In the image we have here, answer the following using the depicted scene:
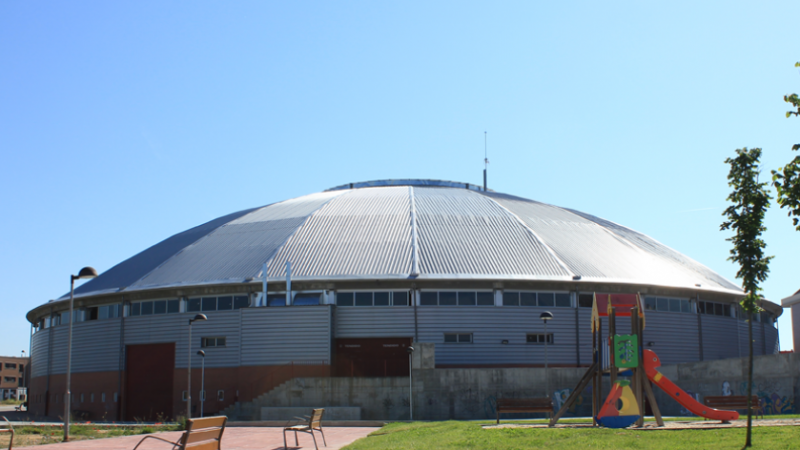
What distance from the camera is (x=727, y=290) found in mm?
46312

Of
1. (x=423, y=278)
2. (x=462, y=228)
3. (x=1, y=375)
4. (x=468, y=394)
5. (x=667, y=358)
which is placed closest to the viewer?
(x=468, y=394)

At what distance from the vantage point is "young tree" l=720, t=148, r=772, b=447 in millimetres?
16938

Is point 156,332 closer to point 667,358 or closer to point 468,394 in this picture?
point 468,394

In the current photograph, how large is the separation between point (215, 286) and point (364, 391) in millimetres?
11333

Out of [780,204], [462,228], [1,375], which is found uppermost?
[462,228]

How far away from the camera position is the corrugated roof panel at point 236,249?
42.7 m

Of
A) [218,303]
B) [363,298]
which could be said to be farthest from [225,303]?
[363,298]

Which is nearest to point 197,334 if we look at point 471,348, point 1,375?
point 471,348

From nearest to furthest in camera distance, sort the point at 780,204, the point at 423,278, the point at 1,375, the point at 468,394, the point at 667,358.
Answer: the point at 780,204, the point at 468,394, the point at 423,278, the point at 667,358, the point at 1,375

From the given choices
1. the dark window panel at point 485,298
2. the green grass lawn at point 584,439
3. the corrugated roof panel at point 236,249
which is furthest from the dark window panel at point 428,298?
the green grass lawn at point 584,439

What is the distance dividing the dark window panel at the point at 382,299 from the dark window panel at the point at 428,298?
1.79 meters

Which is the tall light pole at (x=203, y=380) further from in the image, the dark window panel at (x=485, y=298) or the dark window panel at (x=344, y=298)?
the dark window panel at (x=485, y=298)

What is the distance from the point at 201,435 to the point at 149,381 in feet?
100

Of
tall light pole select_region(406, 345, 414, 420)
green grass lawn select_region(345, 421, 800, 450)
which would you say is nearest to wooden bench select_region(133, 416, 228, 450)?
green grass lawn select_region(345, 421, 800, 450)
